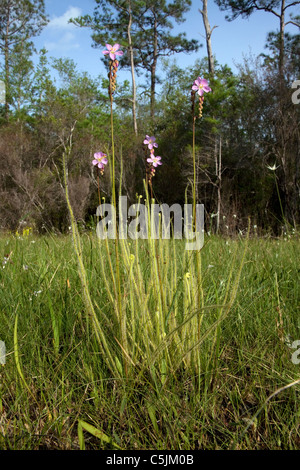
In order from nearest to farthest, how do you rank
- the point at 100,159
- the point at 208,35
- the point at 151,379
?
the point at 151,379 < the point at 100,159 < the point at 208,35

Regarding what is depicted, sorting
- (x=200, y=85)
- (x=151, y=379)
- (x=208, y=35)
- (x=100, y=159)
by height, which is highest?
(x=208, y=35)

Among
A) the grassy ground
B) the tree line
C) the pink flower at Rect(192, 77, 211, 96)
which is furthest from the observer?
the tree line

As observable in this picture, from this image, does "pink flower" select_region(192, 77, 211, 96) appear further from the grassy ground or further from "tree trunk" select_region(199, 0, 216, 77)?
"tree trunk" select_region(199, 0, 216, 77)

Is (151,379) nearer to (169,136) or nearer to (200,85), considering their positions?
(200,85)

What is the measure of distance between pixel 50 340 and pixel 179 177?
10915mm

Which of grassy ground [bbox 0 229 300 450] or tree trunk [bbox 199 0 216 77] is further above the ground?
tree trunk [bbox 199 0 216 77]

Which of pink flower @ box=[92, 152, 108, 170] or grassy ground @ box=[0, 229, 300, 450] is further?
pink flower @ box=[92, 152, 108, 170]

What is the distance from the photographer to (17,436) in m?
0.99

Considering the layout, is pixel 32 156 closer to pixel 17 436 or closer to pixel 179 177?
pixel 179 177

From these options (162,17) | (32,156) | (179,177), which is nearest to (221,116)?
(179,177)

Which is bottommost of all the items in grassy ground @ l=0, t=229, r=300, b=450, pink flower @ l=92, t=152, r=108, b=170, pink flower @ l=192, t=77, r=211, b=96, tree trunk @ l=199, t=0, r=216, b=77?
grassy ground @ l=0, t=229, r=300, b=450

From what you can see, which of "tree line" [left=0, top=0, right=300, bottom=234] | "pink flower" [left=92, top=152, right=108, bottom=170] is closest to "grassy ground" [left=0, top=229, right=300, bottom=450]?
"pink flower" [left=92, top=152, right=108, bottom=170]

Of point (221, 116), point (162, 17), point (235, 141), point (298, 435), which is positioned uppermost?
point (162, 17)

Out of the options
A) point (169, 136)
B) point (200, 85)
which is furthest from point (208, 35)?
point (200, 85)
